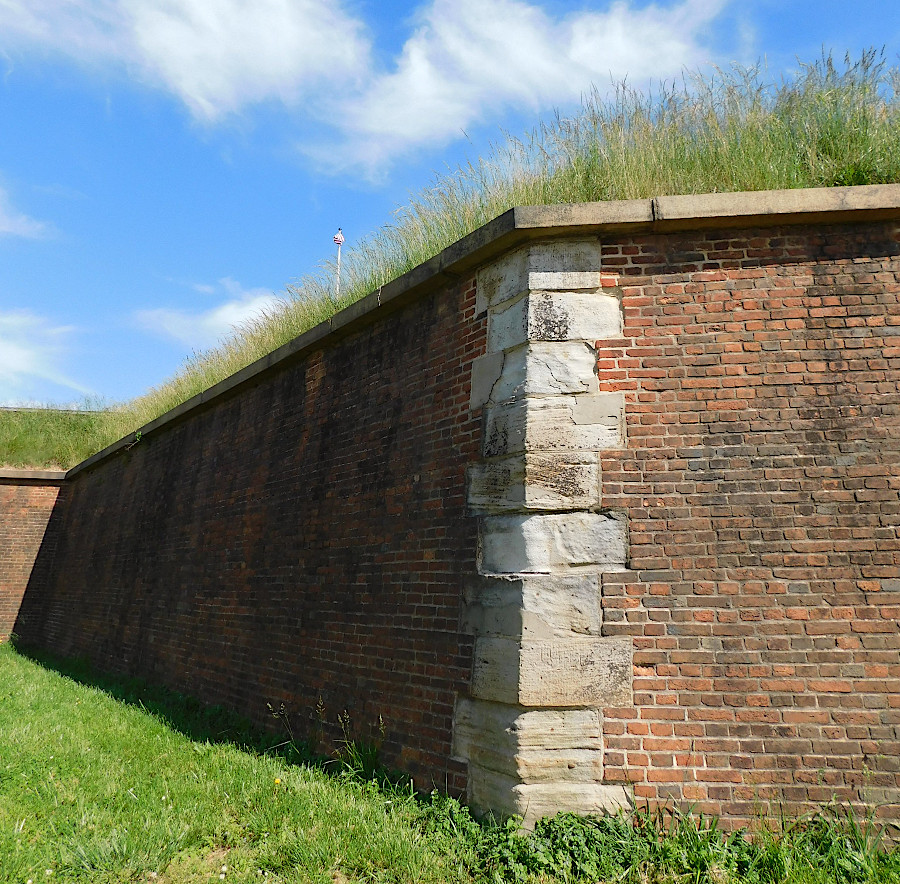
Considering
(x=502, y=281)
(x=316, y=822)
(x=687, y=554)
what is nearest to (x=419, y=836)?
(x=316, y=822)

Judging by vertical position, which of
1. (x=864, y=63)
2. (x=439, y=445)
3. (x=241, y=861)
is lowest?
(x=241, y=861)

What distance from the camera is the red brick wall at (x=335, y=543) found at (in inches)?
200

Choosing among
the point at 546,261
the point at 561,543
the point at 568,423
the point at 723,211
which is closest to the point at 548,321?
the point at 546,261

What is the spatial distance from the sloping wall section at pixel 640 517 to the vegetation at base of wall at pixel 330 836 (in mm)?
181

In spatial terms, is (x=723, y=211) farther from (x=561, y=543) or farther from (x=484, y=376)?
(x=561, y=543)

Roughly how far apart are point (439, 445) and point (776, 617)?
2526mm

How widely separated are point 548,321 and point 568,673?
228cm

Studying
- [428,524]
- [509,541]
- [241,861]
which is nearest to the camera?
[241,861]

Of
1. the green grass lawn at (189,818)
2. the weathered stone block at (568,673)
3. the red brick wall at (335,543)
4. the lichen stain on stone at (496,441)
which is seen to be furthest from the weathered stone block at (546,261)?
the green grass lawn at (189,818)

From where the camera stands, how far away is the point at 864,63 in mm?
6082

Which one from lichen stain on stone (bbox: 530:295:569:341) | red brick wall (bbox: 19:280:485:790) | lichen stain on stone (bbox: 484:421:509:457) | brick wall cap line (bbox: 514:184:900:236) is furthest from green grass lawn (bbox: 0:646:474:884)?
brick wall cap line (bbox: 514:184:900:236)

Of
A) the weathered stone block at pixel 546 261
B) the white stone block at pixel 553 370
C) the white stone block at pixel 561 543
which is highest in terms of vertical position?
the weathered stone block at pixel 546 261

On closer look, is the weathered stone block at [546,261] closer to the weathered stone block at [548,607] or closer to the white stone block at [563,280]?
the white stone block at [563,280]

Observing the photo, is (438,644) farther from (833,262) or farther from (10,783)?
(833,262)
